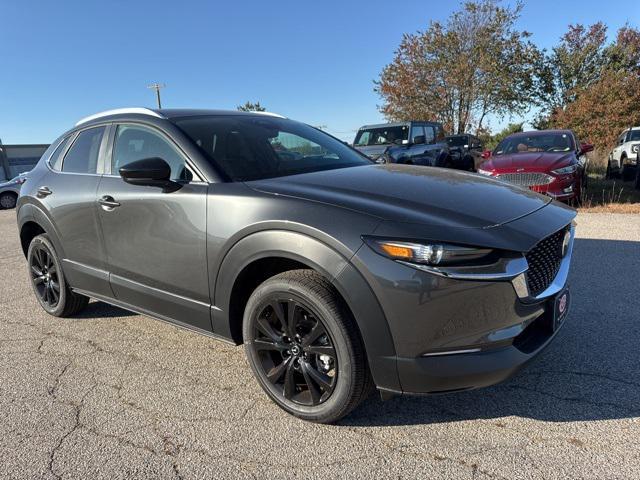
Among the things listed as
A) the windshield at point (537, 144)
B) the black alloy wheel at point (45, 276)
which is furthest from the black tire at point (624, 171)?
the black alloy wheel at point (45, 276)

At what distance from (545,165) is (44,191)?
24.4ft

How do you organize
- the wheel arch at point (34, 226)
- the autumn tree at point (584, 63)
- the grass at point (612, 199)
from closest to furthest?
the wheel arch at point (34, 226) → the grass at point (612, 199) → the autumn tree at point (584, 63)

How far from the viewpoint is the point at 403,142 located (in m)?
11.5

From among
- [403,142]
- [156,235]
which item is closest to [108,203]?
[156,235]

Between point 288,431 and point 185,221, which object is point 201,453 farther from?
point 185,221

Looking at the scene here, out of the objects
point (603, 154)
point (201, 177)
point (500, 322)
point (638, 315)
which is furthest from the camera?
point (603, 154)

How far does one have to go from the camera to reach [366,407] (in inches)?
107

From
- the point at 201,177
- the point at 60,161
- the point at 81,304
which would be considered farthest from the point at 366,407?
the point at 60,161

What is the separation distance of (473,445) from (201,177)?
2078mm

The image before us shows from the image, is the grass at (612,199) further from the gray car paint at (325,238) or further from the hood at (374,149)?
the gray car paint at (325,238)

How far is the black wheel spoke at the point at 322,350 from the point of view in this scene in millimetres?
2391

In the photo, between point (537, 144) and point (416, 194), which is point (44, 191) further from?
point (537, 144)

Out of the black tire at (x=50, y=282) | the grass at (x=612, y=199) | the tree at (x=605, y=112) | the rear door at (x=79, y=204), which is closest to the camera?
the rear door at (x=79, y=204)

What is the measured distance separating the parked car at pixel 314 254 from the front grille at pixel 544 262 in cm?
A: 1
